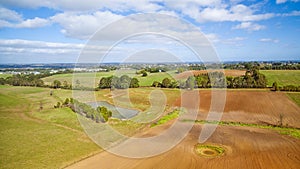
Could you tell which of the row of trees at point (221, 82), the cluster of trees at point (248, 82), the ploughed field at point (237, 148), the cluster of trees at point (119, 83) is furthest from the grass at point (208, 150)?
the cluster of trees at point (248, 82)

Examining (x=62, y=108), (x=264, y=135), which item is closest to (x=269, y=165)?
(x=264, y=135)

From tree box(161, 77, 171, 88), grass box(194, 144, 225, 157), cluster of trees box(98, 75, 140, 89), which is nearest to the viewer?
grass box(194, 144, 225, 157)

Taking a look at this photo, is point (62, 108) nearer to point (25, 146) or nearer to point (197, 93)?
point (25, 146)

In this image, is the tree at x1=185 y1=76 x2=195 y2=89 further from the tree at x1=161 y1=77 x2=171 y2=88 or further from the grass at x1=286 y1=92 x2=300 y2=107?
the grass at x1=286 y1=92 x2=300 y2=107

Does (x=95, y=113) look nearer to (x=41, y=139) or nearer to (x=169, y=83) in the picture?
(x=41, y=139)

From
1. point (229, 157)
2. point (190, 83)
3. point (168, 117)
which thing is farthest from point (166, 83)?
point (229, 157)

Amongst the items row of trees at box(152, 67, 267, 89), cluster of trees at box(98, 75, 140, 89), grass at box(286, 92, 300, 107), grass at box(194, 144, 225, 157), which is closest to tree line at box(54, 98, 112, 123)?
grass at box(194, 144, 225, 157)

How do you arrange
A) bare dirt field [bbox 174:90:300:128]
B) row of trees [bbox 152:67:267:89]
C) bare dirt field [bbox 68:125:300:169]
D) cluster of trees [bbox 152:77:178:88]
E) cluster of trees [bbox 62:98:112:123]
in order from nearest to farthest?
bare dirt field [bbox 68:125:300:169] → cluster of trees [bbox 62:98:112:123] → bare dirt field [bbox 174:90:300:128] → row of trees [bbox 152:67:267:89] → cluster of trees [bbox 152:77:178:88]
